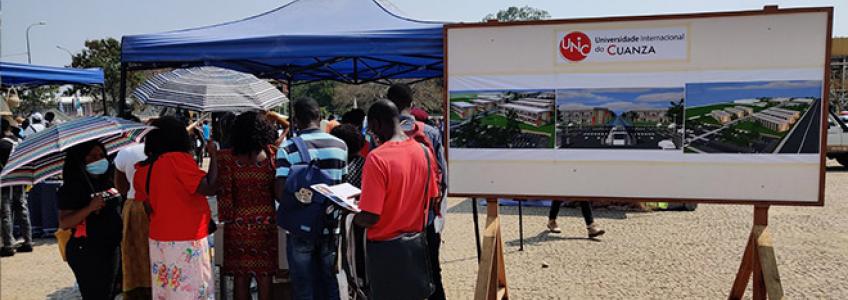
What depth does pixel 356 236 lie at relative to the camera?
3.20 metres

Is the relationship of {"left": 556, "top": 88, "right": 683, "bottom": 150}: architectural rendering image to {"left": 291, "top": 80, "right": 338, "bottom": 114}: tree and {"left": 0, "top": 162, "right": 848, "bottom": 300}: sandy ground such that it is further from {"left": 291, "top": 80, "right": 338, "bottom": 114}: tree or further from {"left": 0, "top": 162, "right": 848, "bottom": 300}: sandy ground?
{"left": 291, "top": 80, "right": 338, "bottom": 114}: tree

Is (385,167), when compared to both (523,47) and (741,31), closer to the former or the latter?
(523,47)

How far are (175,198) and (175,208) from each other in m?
0.06

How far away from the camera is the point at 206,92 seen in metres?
3.95

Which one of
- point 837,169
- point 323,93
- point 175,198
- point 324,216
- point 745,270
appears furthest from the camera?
point 323,93

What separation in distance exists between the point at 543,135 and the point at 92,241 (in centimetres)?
309

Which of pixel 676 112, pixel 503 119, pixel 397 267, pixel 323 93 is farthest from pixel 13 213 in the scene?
pixel 323 93

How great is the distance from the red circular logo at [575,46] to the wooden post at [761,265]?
5.10 feet

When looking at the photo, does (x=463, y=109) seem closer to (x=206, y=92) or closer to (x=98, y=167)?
(x=206, y=92)

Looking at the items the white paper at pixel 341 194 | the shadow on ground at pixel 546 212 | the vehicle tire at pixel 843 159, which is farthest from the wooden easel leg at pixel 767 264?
the vehicle tire at pixel 843 159

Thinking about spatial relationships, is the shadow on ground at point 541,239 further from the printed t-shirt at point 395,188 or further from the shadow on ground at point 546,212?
the printed t-shirt at point 395,188

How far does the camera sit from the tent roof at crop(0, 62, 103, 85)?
875 centimetres

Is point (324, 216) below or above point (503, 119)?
below

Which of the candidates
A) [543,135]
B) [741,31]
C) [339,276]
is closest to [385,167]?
[339,276]
